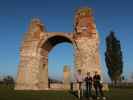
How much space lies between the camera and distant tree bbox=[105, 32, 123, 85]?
43188mm

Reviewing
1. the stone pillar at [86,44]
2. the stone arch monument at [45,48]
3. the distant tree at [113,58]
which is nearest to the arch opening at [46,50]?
the stone arch monument at [45,48]

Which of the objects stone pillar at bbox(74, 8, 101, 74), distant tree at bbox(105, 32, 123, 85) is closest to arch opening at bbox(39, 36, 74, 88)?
stone pillar at bbox(74, 8, 101, 74)

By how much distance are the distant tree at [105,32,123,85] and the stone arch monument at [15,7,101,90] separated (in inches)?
673

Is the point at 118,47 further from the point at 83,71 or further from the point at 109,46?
the point at 83,71

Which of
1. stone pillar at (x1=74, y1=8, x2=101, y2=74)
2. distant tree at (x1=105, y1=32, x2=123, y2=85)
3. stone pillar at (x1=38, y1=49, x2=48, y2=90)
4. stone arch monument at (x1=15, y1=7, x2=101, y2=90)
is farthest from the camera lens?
distant tree at (x1=105, y1=32, x2=123, y2=85)

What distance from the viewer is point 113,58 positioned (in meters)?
44.5

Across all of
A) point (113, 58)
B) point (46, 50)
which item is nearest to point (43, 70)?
point (46, 50)

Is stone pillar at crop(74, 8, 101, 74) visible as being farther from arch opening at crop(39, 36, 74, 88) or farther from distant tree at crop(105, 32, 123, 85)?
distant tree at crop(105, 32, 123, 85)

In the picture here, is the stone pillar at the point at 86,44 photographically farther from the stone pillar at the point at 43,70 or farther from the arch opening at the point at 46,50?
the stone pillar at the point at 43,70

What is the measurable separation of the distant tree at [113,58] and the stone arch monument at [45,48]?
56.1 ft

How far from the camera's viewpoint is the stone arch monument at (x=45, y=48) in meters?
25.6

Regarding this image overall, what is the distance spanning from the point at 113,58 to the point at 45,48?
18.9 metres

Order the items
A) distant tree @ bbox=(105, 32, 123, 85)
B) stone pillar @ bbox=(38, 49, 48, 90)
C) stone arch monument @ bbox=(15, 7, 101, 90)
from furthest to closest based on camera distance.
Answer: distant tree @ bbox=(105, 32, 123, 85), stone pillar @ bbox=(38, 49, 48, 90), stone arch monument @ bbox=(15, 7, 101, 90)

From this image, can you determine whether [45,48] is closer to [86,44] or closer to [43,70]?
[43,70]
